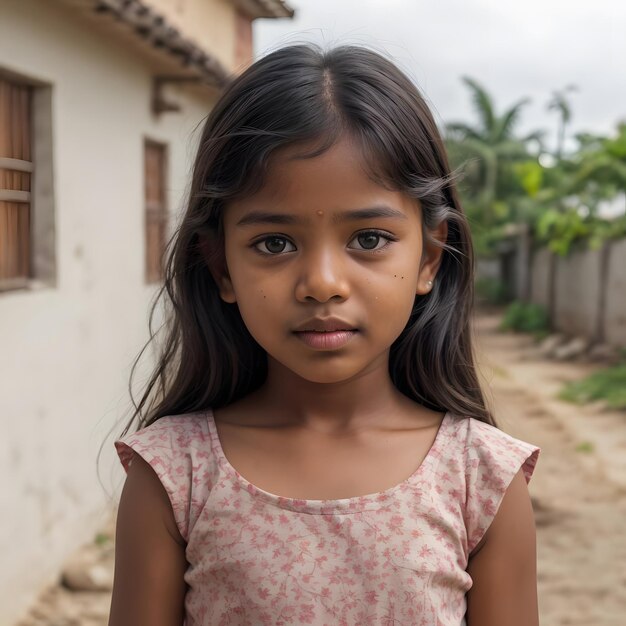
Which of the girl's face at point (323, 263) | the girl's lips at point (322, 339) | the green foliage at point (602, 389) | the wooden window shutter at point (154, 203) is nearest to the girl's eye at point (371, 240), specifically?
the girl's face at point (323, 263)

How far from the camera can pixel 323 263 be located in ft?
4.51

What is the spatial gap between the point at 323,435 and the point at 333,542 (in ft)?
0.63

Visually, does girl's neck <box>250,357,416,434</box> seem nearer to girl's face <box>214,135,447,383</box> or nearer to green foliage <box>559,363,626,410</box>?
girl's face <box>214,135,447,383</box>

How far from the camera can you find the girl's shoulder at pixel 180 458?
1.46 meters

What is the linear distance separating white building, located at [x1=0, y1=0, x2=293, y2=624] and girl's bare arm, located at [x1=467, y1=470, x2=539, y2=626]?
82.4 inches

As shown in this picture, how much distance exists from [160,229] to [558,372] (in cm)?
639

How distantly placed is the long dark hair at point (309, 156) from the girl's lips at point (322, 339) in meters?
0.23

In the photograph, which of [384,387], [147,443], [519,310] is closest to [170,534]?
[147,443]

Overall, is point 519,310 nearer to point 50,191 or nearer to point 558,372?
point 558,372

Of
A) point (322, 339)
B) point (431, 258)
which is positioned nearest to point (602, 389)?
point (431, 258)

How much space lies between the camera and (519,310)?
55.7 ft

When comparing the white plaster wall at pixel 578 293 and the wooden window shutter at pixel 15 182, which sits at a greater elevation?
the wooden window shutter at pixel 15 182

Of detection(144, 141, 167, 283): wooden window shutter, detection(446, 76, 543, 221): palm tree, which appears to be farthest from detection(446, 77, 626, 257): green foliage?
detection(144, 141, 167, 283): wooden window shutter

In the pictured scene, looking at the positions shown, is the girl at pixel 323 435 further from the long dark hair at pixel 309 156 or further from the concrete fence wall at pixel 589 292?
the concrete fence wall at pixel 589 292
